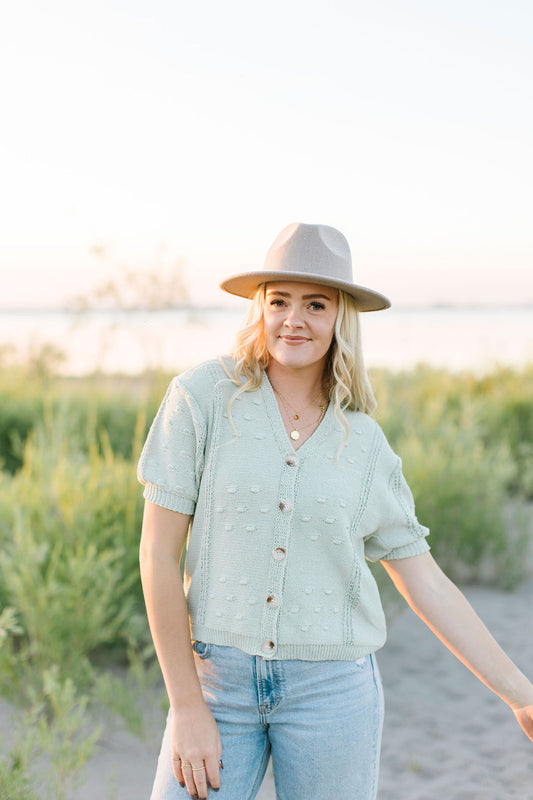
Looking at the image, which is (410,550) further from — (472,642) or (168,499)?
(168,499)

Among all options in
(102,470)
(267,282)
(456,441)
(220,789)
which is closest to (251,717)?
(220,789)

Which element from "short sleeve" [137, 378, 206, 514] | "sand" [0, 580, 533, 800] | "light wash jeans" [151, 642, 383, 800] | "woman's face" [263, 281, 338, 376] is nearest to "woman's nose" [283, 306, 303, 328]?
"woman's face" [263, 281, 338, 376]

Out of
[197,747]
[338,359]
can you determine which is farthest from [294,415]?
[197,747]

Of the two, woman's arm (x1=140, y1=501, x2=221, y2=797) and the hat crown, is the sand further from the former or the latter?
the hat crown

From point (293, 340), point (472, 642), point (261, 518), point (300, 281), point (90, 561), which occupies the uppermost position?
point (300, 281)

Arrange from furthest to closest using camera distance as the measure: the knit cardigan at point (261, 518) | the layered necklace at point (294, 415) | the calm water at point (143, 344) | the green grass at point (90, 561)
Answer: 1. the calm water at point (143, 344)
2. the green grass at point (90, 561)
3. the layered necklace at point (294, 415)
4. the knit cardigan at point (261, 518)

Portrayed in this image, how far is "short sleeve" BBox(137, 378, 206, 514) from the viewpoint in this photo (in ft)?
5.96

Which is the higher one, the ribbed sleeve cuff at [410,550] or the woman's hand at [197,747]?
the ribbed sleeve cuff at [410,550]

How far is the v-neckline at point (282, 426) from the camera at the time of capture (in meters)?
1.91

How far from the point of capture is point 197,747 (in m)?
1.73

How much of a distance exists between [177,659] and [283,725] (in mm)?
299

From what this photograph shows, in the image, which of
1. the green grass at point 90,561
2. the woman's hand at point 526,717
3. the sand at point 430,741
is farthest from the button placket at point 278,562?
the sand at point 430,741

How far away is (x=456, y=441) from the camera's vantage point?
6.33 metres

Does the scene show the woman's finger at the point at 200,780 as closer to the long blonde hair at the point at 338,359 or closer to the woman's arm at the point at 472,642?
the woman's arm at the point at 472,642
